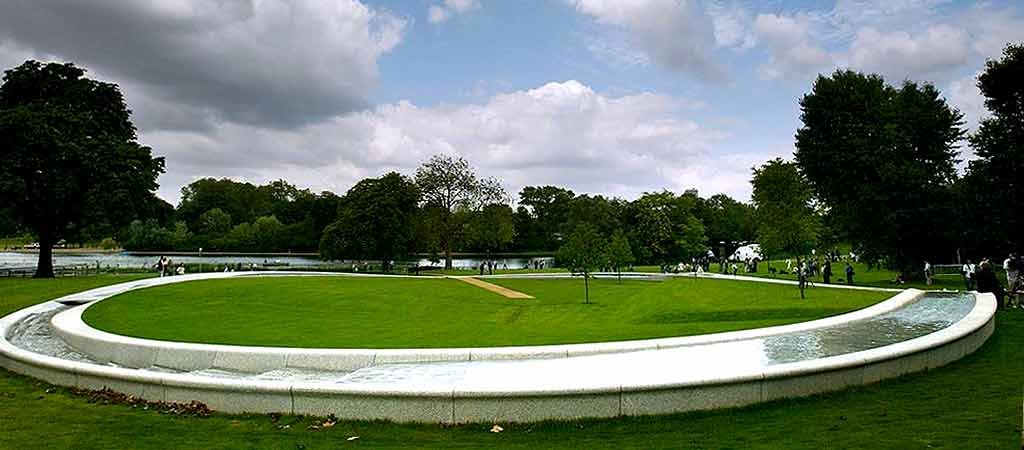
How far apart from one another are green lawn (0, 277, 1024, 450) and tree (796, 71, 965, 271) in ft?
98.2

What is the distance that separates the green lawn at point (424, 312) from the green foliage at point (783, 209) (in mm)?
15270

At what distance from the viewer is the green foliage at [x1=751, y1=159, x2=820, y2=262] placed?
151 ft

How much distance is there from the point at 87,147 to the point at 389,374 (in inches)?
1529

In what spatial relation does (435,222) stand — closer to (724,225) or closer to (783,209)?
(783,209)

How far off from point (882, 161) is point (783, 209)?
38.2 feet

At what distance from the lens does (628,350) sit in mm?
12922

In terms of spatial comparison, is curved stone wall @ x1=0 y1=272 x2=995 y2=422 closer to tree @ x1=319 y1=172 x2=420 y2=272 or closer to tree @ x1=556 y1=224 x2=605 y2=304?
tree @ x1=556 y1=224 x2=605 y2=304

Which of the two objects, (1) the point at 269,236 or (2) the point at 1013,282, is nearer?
(2) the point at 1013,282

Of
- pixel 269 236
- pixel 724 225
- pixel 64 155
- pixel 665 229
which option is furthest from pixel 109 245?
pixel 724 225

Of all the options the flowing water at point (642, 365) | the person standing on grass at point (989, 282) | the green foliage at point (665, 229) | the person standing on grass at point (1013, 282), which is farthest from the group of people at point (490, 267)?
the flowing water at point (642, 365)

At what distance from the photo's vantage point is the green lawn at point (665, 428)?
742 centimetres

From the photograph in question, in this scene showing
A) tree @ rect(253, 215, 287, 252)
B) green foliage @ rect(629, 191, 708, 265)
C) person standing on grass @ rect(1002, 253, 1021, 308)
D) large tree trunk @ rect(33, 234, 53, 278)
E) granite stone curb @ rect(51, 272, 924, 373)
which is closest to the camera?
granite stone curb @ rect(51, 272, 924, 373)

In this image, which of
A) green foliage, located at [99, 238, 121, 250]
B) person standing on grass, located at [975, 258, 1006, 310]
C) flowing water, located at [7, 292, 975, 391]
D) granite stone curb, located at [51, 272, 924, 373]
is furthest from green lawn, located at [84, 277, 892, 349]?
green foliage, located at [99, 238, 121, 250]

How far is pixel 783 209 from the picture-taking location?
49750 mm
